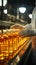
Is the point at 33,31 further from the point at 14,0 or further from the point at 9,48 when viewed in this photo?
the point at 14,0

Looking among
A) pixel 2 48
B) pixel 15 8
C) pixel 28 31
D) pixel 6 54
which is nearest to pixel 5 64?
pixel 6 54

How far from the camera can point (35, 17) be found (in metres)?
2.55

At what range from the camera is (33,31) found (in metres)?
2.02

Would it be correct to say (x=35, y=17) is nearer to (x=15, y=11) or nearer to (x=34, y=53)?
(x=34, y=53)

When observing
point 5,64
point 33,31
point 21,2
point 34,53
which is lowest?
point 34,53

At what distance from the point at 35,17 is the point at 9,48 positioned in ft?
2.65

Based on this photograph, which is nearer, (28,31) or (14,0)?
(28,31)

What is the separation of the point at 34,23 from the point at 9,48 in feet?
2.24

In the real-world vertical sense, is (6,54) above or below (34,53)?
above

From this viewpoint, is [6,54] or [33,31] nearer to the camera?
[6,54]

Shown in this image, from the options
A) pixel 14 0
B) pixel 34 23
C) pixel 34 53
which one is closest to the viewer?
pixel 34 23

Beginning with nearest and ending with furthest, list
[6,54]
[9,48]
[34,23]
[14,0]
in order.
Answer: [6,54]
[9,48]
[34,23]
[14,0]

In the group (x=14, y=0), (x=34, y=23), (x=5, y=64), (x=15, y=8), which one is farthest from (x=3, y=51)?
(x=15, y=8)

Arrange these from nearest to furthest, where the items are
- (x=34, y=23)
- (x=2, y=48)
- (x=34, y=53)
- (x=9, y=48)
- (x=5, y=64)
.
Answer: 1. (x=5, y=64)
2. (x=2, y=48)
3. (x=9, y=48)
4. (x=34, y=23)
5. (x=34, y=53)
